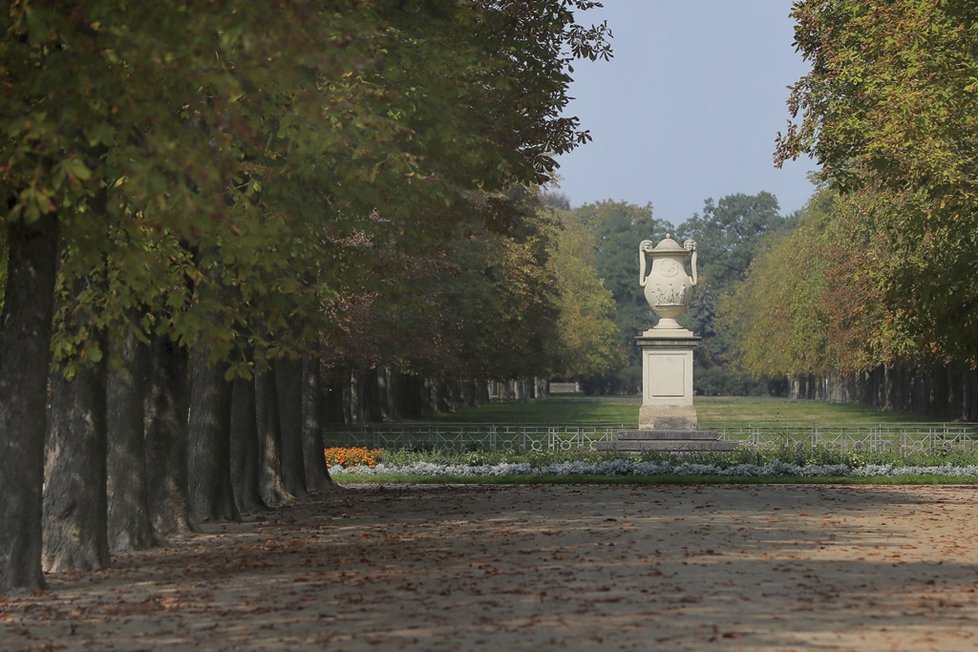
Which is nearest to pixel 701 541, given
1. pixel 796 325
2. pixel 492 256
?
pixel 492 256

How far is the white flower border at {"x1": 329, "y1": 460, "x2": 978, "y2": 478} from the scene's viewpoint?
34562mm

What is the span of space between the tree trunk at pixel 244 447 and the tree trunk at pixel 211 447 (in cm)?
149

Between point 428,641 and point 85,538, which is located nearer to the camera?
point 428,641

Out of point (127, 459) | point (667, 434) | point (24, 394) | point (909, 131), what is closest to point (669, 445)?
point (667, 434)

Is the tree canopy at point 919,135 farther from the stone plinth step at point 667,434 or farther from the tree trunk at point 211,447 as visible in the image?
the tree trunk at point 211,447

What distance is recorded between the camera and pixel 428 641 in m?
12.0

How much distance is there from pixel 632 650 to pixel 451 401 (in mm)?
78752

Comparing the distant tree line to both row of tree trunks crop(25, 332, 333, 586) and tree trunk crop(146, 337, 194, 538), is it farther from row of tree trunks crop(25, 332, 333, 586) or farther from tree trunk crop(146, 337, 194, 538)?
tree trunk crop(146, 337, 194, 538)

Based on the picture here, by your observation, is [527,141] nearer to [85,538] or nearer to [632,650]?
[85,538]

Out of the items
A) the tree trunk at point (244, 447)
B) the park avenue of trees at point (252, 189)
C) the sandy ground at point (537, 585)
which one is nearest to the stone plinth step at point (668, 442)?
the park avenue of trees at point (252, 189)

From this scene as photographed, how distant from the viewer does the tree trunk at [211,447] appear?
80.2 ft

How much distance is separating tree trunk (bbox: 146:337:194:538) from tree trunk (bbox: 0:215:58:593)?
21.1ft

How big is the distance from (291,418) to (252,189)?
1143cm

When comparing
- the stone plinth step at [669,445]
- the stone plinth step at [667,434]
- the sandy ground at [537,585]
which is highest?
the stone plinth step at [667,434]
